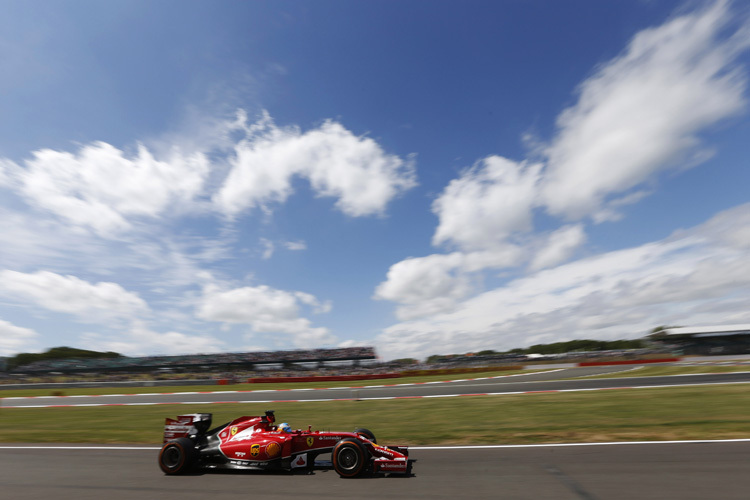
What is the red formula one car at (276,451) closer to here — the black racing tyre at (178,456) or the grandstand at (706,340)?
the black racing tyre at (178,456)

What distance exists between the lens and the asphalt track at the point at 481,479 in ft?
17.6

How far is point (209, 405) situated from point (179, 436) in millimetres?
12754

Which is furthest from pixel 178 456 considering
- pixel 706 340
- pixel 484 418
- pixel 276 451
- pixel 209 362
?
pixel 706 340

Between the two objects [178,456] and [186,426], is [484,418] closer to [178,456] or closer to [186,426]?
[186,426]

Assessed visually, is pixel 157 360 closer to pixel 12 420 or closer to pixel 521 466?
pixel 12 420

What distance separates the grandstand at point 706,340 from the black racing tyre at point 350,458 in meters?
60.6

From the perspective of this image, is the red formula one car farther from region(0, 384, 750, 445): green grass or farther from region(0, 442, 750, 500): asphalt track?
region(0, 384, 750, 445): green grass

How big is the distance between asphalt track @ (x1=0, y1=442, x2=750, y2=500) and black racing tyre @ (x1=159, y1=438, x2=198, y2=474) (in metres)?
0.18

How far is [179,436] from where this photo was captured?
296 inches

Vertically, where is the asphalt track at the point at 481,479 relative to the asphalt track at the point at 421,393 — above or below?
below

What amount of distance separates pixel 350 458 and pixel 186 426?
336 centimetres

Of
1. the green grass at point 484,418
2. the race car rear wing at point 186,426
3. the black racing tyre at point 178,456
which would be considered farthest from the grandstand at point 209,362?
the black racing tyre at point 178,456

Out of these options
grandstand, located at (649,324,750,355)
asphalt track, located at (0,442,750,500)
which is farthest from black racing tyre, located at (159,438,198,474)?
grandstand, located at (649,324,750,355)

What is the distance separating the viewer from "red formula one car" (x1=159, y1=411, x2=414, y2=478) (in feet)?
21.0
